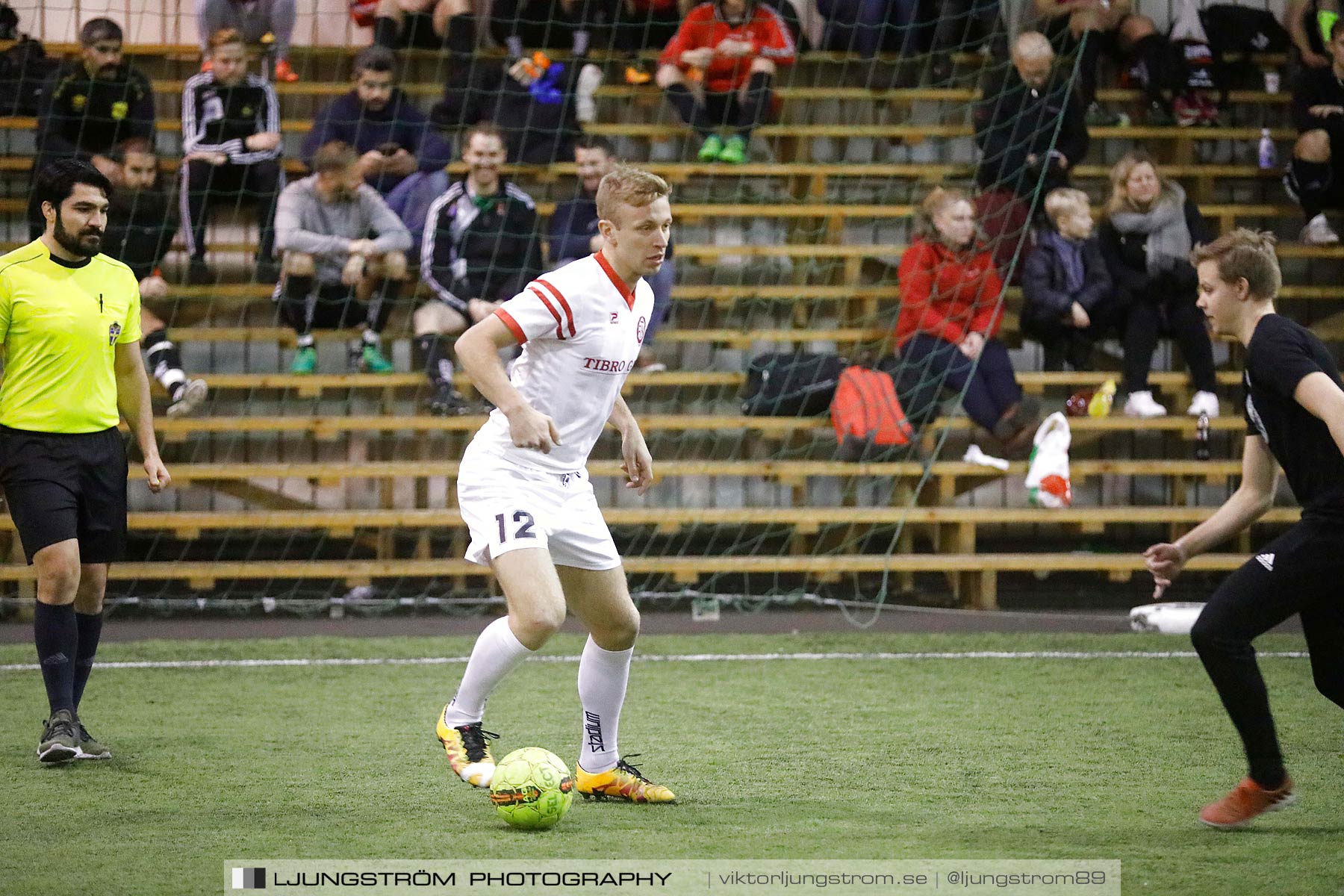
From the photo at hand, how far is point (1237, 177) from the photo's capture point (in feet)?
39.5

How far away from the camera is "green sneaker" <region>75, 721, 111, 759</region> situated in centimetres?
522

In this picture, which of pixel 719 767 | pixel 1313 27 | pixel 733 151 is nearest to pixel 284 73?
pixel 733 151

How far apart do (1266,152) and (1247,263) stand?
8.57 m

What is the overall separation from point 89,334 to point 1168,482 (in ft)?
24.5

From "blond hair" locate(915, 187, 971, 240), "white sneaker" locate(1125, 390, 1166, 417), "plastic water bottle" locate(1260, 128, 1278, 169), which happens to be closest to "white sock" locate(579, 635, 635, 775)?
"blond hair" locate(915, 187, 971, 240)

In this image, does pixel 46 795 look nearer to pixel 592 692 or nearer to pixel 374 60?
pixel 592 692

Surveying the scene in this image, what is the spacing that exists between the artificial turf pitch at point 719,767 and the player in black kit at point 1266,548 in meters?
0.25

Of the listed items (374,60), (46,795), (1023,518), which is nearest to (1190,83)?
(1023,518)

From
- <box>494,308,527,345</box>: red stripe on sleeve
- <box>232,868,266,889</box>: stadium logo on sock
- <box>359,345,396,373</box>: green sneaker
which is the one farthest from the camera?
<box>359,345,396,373</box>: green sneaker

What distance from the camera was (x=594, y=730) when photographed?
178 inches

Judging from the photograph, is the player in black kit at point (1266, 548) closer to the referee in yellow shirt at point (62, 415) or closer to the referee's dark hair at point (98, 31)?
the referee in yellow shirt at point (62, 415)

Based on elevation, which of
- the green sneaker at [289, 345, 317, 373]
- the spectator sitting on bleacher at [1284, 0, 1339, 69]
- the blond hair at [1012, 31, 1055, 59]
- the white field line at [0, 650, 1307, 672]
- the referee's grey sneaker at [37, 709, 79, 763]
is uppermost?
the spectator sitting on bleacher at [1284, 0, 1339, 69]

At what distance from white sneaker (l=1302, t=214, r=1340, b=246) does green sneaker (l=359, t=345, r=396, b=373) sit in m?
6.78

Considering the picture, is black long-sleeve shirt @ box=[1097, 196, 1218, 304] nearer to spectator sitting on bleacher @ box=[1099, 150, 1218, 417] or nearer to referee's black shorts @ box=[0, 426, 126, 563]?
spectator sitting on bleacher @ box=[1099, 150, 1218, 417]
